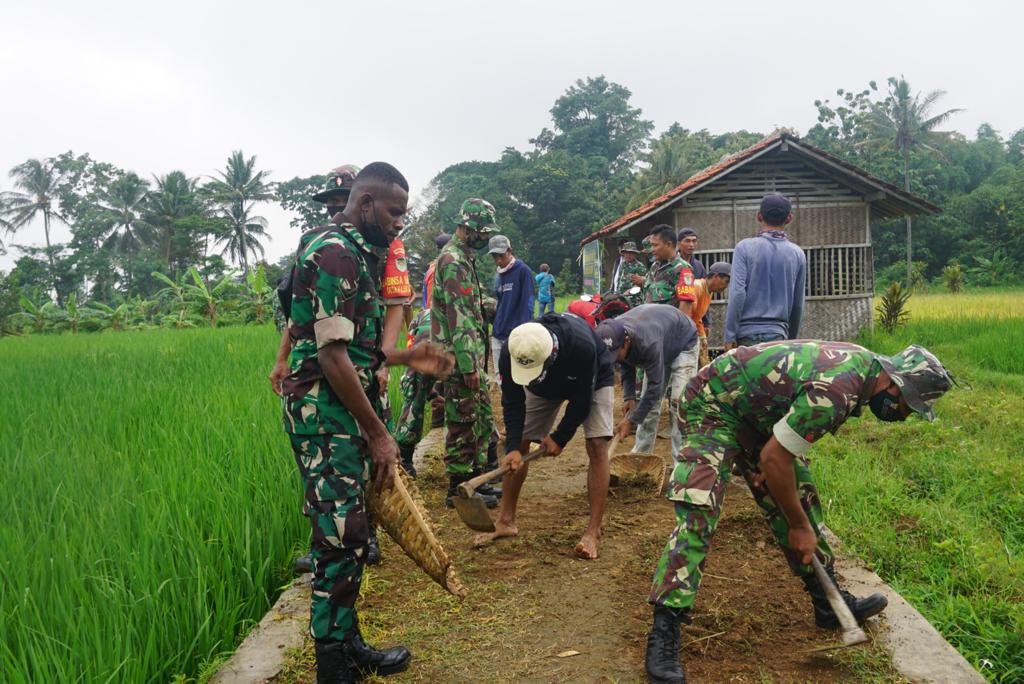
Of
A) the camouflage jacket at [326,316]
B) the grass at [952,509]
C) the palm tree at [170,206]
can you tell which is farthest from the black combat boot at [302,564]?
the palm tree at [170,206]

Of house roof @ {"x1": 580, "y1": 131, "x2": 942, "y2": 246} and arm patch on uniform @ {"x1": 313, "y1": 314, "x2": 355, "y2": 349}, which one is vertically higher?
house roof @ {"x1": 580, "y1": 131, "x2": 942, "y2": 246}

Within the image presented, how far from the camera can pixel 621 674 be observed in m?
2.59

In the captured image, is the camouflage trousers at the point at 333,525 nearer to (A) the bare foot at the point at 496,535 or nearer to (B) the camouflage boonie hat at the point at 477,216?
(A) the bare foot at the point at 496,535

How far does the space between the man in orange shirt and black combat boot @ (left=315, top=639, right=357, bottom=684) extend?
376 cm

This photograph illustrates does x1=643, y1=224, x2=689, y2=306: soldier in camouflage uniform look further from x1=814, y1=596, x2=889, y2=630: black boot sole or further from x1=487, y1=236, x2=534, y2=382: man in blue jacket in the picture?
x1=814, y1=596, x2=889, y2=630: black boot sole

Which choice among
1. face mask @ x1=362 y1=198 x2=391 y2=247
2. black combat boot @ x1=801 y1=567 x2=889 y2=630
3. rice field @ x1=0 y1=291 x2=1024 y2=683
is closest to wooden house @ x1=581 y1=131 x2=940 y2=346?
rice field @ x1=0 y1=291 x2=1024 y2=683

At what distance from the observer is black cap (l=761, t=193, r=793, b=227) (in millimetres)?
4367

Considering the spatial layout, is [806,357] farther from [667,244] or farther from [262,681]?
[667,244]

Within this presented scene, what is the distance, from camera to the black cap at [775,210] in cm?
437

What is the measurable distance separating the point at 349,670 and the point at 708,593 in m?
1.67

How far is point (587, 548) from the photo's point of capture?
3.62 metres

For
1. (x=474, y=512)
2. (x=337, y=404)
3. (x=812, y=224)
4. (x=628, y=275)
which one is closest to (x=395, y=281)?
(x=474, y=512)

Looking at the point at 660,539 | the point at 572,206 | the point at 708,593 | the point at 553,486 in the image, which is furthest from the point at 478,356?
the point at 572,206

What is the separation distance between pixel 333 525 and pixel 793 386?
165cm
